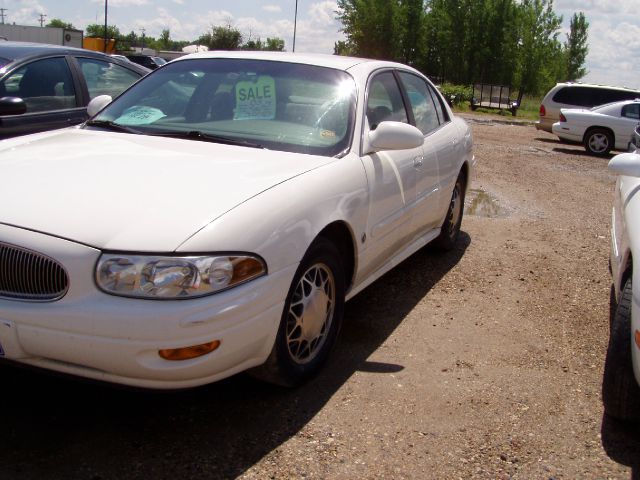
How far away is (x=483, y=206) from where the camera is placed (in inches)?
339

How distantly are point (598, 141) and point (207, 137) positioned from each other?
49.4 feet

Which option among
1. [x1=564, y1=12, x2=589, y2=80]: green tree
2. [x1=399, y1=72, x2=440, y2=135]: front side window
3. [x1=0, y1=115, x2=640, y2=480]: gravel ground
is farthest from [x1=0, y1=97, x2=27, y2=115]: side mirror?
[x1=564, y1=12, x2=589, y2=80]: green tree

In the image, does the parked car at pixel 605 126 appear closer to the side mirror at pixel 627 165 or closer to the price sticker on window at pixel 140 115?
the side mirror at pixel 627 165

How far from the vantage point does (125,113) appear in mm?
4355

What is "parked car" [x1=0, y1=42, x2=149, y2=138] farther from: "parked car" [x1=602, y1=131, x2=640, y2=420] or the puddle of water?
"parked car" [x1=602, y1=131, x2=640, y2=420]

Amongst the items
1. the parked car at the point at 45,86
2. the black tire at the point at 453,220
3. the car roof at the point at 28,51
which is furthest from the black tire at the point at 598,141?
the car roof at the point at 28,51

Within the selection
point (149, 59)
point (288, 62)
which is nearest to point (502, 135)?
point (149, 59)

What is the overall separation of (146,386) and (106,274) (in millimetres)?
458

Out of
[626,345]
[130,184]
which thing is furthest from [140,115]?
[626,345]

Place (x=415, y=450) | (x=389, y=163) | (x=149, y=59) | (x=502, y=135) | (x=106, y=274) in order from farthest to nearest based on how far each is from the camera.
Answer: (x=149, y=59), (x=502, y=135), (x=389, y=163), (x=415, y=450), (x=106, y=274)

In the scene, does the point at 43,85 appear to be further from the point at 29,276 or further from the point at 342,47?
the point at 342,47

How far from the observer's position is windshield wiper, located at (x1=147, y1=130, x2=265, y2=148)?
3.84 metres

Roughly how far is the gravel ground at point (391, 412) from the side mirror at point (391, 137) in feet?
3.64

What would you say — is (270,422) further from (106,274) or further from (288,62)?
(288,62)
